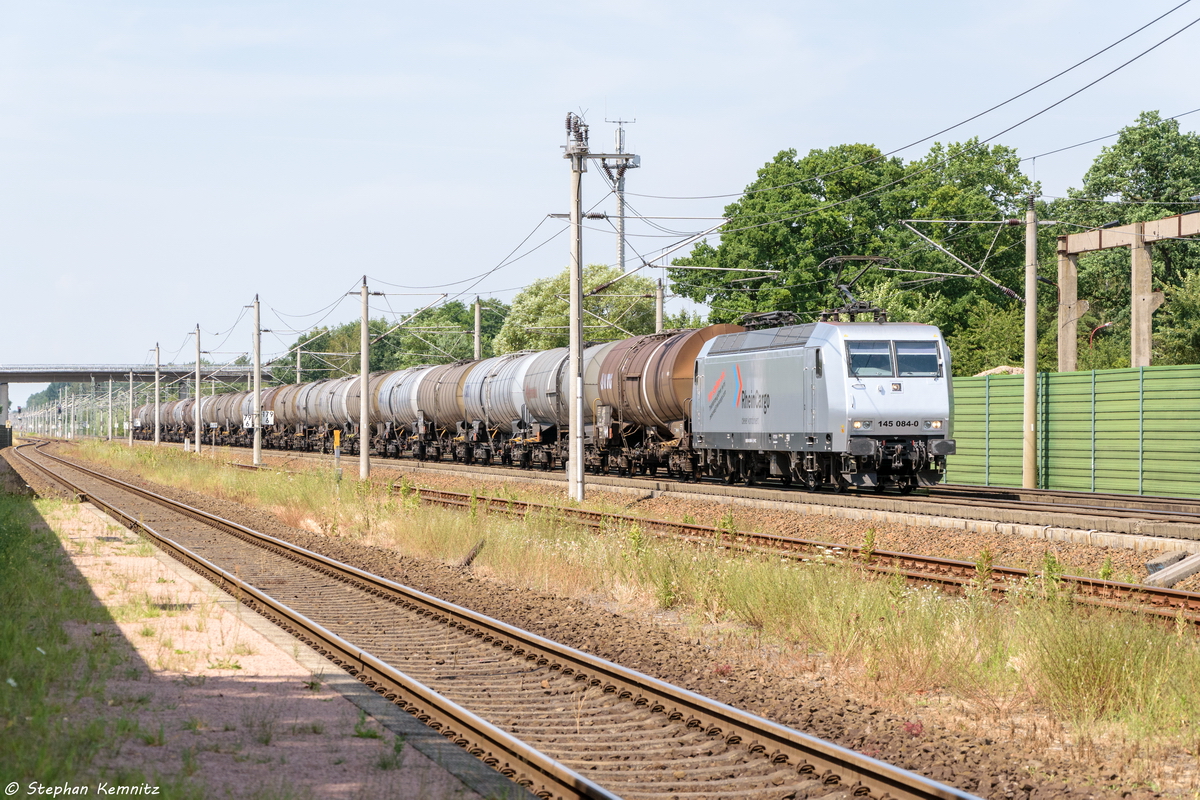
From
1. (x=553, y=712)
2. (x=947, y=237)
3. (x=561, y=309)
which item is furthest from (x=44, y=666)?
(x=561, y=309)

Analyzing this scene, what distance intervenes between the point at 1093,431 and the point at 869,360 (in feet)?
25.2

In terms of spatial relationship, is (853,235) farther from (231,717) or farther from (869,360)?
(231,717)

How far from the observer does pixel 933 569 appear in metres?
14.7

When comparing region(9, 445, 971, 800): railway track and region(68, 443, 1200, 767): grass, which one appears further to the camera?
region(68, 443, 1200, 767): grass

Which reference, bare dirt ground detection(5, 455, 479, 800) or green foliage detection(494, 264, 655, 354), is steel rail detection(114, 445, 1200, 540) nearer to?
bare dirt ground detection(5, 455, 479, 800)

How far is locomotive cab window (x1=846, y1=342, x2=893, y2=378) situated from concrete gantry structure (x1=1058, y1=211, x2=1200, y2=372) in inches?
487

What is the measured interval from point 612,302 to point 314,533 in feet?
161

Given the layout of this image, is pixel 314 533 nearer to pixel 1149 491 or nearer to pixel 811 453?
pixel 811 453

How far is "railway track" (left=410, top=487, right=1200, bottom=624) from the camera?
37.5ft

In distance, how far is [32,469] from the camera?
53.0m

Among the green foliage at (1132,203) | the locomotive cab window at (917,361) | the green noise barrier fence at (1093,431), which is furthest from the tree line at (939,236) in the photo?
the locomotive cab window at (917,361)

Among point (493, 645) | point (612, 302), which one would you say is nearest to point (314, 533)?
point (493, 645)

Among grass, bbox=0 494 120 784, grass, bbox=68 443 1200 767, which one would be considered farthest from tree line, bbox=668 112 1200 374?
grass, bbox=0 494 120 784

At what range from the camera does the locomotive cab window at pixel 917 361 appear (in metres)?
22.6
